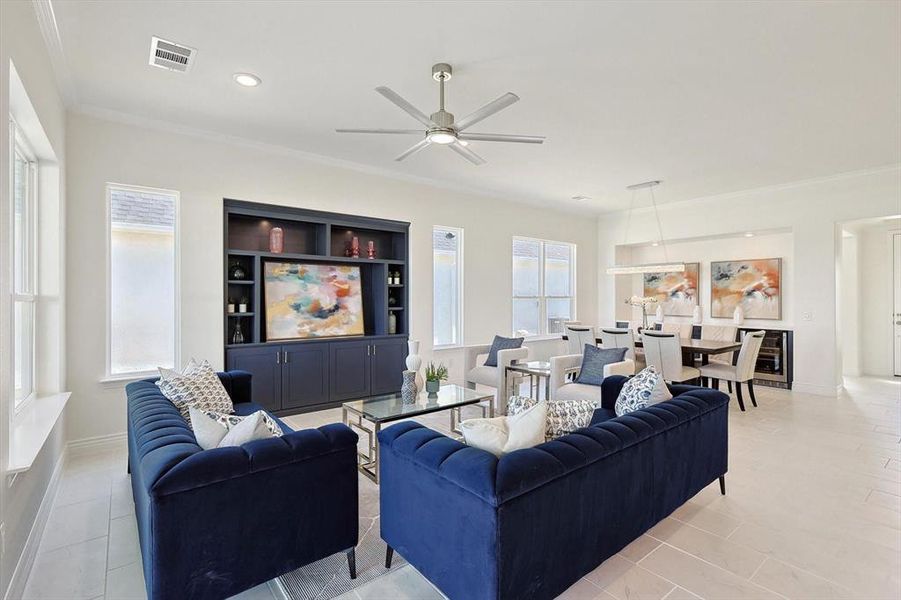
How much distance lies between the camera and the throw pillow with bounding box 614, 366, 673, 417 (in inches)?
110

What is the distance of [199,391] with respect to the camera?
306 centimetres

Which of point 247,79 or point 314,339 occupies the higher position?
point 247,79

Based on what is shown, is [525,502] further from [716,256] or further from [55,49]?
[716,256]

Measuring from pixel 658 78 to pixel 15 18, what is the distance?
3.82 meters

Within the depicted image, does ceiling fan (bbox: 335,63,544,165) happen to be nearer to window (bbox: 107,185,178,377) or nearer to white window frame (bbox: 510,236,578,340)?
window (bbox: 107,185,178,377)

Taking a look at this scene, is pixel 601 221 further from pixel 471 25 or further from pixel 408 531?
pixel 408 531

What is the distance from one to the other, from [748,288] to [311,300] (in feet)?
22.5

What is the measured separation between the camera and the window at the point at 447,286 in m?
6.51

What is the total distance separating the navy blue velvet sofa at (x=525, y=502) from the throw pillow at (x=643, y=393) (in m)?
0.28

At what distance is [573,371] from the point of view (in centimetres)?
515

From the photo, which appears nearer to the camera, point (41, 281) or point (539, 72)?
point (539, 72)

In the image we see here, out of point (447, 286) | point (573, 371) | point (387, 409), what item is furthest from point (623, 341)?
point (387, 409)

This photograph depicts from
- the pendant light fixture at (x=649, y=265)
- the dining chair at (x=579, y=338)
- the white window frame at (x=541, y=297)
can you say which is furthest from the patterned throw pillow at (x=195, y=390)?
the pendant light fixture at (x=649, y=265)

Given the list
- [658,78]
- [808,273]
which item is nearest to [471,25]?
[658,78]
